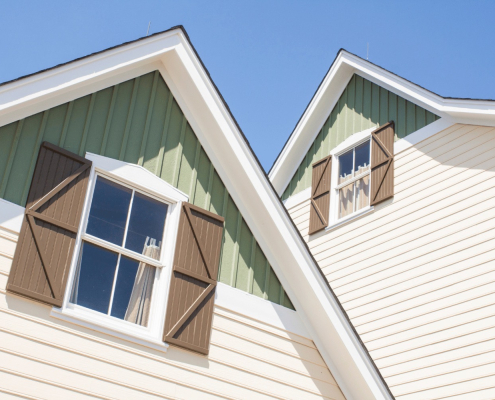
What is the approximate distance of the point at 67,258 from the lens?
561cm

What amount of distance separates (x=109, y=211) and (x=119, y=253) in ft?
1.52

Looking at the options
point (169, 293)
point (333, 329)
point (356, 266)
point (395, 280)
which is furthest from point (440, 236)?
point (169, 293)

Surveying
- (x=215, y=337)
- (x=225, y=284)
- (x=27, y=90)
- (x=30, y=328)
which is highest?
(x=27, y=90)

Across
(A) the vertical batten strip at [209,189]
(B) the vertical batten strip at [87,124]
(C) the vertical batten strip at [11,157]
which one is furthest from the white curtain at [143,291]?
(C) the vertical batten strip at [11,157]

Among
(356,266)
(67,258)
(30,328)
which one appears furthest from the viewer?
(356,266)

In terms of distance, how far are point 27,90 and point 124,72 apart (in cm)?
139

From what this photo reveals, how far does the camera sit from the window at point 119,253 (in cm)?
Result: 584

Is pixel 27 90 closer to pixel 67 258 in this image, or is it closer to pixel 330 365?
pixel 67 258

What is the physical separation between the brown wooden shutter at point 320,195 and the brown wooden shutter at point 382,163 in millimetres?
1072

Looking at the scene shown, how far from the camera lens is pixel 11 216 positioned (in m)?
5.47

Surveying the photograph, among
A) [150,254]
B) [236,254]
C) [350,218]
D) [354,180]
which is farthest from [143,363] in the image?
[354,180]

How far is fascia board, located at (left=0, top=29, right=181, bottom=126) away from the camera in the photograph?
18.6 feet

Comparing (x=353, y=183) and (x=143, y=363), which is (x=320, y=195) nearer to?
(x=353, y=183)

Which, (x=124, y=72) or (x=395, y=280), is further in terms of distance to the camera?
(x=395, y=280)
